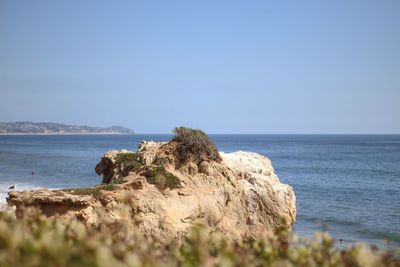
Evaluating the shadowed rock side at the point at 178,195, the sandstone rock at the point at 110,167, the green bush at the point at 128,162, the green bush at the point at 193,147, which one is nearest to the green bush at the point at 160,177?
the shadowed rock side at the point at 178,195

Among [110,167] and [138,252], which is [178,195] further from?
[138,252]

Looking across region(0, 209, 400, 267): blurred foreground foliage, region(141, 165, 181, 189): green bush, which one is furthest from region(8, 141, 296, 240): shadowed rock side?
region(0, 209, 400, 267): blurred foreground foliage

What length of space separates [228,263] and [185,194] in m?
11.5

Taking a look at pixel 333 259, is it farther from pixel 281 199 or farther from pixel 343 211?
pixel 343 211

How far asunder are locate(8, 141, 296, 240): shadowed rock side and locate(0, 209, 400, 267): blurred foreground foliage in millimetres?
7497

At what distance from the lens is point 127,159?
1797 centimetres

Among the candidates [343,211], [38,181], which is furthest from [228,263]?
[38,181]

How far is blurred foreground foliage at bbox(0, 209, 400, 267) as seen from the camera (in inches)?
158

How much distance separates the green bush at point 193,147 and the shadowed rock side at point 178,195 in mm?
176

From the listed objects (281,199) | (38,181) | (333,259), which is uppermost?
(333,259)

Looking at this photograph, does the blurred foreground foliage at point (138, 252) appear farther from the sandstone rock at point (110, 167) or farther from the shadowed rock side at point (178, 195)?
the sandstone rock at point (110, 167)

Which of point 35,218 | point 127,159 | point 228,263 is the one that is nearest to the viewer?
point 228,263

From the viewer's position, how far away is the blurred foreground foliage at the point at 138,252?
13.2 ft

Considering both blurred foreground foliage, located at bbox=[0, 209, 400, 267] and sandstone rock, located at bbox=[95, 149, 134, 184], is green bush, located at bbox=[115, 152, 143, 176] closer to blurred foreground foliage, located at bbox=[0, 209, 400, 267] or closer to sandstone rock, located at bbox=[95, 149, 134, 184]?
sandstone rock, located at bbox=[95, 149, 134, 184]
